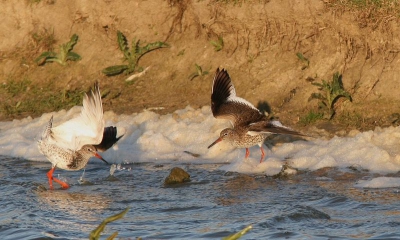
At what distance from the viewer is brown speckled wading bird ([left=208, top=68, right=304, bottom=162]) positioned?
10617mm

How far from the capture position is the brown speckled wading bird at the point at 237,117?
10.6 meters

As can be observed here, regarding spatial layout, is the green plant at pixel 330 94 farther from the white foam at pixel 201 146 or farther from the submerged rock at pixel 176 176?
the submerged rock at pixel 176 176

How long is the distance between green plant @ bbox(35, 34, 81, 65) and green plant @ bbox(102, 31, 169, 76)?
0.73 metres

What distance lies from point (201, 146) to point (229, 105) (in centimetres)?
69

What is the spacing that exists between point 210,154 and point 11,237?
358cm

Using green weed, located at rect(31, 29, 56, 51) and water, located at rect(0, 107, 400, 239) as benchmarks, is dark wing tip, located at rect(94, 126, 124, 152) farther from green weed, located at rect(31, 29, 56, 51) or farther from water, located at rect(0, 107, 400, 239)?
green weed, located at rect(31, 29, 56, 51)

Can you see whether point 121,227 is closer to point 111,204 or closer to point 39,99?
point 111,204

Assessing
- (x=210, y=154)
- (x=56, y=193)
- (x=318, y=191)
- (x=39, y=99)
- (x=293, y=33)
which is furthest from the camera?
(x=39, y=99)

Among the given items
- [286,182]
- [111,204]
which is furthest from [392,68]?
[111,204]

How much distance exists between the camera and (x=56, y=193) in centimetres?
1023

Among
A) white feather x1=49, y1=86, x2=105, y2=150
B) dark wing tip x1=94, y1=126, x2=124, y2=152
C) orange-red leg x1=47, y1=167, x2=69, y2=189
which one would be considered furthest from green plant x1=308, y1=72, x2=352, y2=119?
orange-red leg x1=47, y1=167, x2=69, y2=189

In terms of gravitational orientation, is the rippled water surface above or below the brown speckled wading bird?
below

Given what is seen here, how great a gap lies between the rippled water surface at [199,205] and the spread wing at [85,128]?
549mm

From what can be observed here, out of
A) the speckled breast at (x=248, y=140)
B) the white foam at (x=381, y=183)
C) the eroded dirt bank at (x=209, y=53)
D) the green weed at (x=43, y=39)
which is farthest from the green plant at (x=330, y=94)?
the green weed at (x=43, y=39)
